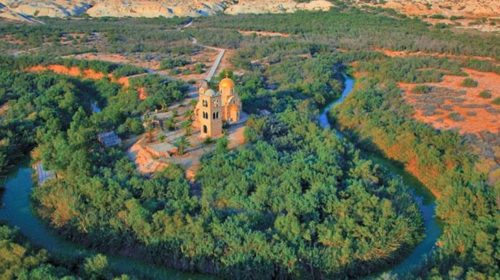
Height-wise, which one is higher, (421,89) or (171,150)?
(171,150)

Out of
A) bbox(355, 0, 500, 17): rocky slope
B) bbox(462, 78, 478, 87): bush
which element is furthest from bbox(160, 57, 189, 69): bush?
bbox(355, 0, 500, 17): rocky slope

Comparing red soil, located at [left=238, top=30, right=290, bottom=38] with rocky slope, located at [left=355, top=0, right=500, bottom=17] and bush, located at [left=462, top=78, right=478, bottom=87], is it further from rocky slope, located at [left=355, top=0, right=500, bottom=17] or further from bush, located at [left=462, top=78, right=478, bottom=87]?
bush, located at [left=462, top=78, right=478, bottom=87]

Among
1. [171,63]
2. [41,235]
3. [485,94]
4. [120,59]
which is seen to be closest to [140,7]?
[120,59]

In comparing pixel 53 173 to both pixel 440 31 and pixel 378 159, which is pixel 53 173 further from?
pixel 440 31

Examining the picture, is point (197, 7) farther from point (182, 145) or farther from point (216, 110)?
point (182, 145)

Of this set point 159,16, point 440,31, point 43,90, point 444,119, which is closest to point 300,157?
point 444,119

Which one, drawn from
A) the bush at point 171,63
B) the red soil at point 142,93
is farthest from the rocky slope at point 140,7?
the red soil at point 142,93

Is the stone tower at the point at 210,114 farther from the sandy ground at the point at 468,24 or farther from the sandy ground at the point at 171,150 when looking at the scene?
the sandy ground at the point at 468,24
